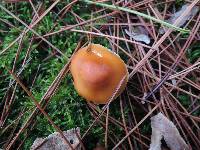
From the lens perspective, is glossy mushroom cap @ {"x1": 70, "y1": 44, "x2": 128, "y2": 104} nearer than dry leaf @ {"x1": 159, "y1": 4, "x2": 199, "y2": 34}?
Yes

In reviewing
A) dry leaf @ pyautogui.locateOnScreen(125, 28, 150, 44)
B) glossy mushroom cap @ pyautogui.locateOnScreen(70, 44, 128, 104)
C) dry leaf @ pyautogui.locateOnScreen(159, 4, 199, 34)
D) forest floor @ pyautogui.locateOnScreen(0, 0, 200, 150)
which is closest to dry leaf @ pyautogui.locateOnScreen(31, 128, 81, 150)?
forest floor @ pyautogui.locateOnScreen(0, 0, 200, 150)

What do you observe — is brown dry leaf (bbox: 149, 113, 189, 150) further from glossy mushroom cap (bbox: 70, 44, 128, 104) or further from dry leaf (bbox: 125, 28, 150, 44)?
dry leaf (bbox: 125, 28, 150, 44)

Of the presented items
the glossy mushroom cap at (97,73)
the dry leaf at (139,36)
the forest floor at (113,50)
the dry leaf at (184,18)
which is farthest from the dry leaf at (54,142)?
the dry leaf at (184,18)

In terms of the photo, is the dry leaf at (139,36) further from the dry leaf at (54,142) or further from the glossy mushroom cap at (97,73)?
the dry leaf at (54,142)

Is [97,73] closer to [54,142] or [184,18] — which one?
[54,142]

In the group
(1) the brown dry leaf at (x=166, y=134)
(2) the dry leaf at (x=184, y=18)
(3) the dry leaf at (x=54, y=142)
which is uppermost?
(2) the dry leaf at (x=184, y=18)

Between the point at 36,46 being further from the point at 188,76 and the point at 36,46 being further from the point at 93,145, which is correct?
the point at 188,76
